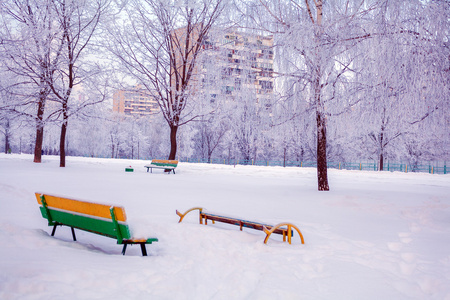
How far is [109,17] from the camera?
2064 centimetres

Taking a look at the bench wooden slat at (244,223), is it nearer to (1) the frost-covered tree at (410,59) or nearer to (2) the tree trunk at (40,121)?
(1) the frost-covered tree at (410,59)

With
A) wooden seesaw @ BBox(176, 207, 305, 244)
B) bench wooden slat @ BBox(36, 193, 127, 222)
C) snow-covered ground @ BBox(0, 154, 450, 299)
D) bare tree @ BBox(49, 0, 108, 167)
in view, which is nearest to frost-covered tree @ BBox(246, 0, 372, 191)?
snow-covered ground @ BBox(0, 154, 450, 299)

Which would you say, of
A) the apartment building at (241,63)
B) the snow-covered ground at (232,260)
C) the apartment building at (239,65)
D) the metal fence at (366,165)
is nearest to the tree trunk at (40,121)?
the apartment building at (239,65)

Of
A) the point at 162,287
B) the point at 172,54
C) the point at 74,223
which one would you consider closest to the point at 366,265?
the point at 162,287

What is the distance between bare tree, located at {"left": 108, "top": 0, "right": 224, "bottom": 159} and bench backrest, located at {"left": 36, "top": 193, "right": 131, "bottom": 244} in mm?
14964

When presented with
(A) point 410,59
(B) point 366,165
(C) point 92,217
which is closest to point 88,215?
(C) point 92,217

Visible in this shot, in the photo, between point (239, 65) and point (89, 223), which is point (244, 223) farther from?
point (239, 65)

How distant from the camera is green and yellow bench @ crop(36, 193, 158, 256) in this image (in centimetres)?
430

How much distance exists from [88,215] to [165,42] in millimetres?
17229

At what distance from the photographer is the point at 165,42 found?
20250 millimetres

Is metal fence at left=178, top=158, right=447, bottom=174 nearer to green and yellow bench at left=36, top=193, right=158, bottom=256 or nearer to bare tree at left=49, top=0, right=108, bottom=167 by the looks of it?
bare tree at left=49, top=0, right=108, bottom=167

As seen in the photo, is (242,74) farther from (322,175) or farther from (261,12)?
(322,175)

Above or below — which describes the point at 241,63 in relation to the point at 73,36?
below

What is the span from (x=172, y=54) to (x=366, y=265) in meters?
18.1
